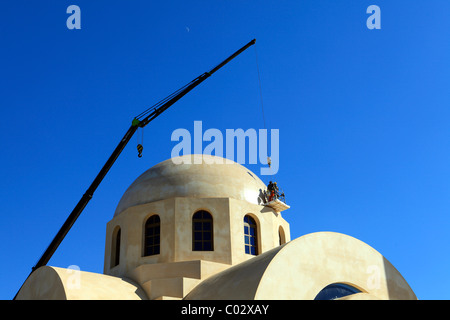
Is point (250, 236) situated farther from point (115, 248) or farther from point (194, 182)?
point (115, 248)

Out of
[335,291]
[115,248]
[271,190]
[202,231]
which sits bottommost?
[335,291]

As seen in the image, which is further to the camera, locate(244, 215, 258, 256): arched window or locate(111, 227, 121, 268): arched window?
locate(111, 227, 121, 268): arched window

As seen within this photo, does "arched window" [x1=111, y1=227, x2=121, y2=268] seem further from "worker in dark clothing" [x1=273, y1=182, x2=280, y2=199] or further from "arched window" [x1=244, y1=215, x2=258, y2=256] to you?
"worker in dark clothing" [x1=273, y1=182, x2=280, y2=199]

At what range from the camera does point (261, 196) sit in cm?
2075

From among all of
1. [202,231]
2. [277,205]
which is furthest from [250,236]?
[202,231]

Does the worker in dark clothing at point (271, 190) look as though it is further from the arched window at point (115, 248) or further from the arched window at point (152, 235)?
the arched window at point (115, 248)

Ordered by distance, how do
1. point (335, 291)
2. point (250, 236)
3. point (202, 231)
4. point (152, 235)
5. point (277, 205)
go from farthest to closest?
1. point (277, 205)
2. point (250, 236)
3. point (152, 235)
4. point (202, 231)
5. point (335, 291)

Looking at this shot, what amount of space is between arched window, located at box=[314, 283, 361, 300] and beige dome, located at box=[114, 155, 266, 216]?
6482 millimetres

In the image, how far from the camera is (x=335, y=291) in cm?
1442

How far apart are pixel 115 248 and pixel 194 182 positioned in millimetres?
4520

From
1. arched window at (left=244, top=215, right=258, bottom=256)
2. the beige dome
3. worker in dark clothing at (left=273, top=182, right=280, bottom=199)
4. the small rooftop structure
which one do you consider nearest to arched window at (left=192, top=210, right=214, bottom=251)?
the beige dome

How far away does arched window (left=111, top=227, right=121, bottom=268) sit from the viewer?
20219mm
